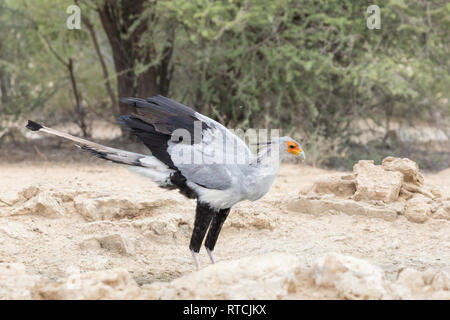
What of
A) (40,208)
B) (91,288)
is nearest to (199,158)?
(91,288)

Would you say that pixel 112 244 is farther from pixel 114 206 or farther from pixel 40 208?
pixel 40 208

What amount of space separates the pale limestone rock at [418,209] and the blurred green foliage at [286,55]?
3367 millimetres

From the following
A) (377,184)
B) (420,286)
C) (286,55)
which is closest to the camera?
(420,286)

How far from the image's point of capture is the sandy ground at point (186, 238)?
4.32m

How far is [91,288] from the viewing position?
291 cm

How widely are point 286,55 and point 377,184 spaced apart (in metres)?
3.96

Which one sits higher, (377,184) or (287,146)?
(287,146)

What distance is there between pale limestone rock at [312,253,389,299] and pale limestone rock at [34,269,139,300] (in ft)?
3.29

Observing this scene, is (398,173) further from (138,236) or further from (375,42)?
(375,42)

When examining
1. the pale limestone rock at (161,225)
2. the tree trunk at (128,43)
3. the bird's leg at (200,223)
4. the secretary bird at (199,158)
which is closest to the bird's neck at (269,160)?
the secretary bird at (199,158)

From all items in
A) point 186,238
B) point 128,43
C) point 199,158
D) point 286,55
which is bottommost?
point 186,238

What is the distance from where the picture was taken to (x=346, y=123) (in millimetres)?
11250

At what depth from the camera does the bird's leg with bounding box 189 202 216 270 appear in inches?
151
